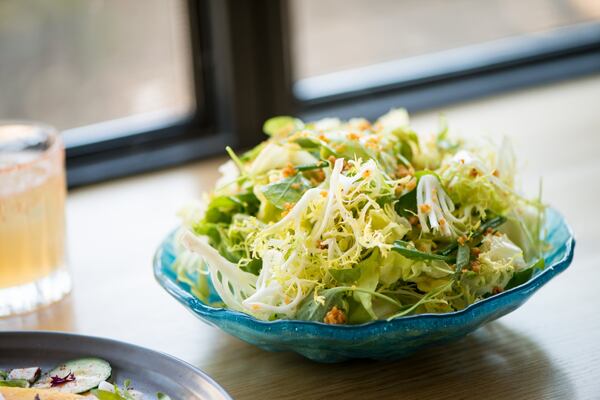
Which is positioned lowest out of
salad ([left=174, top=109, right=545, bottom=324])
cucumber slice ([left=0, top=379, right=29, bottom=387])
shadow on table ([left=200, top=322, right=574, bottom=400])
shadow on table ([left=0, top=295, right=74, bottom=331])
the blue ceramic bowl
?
shadow on table ([left=200, top=322, right=574, bottom=400])

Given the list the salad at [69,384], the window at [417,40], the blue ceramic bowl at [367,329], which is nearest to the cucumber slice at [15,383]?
the salad at [69,384]

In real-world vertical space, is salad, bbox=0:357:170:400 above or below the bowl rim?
below

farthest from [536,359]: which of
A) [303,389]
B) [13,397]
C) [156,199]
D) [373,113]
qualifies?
[373,113]

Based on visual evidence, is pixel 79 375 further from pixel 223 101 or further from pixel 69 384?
pixel 223 101

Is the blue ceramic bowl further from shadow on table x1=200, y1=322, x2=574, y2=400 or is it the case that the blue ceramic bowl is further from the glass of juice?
the glass of juice

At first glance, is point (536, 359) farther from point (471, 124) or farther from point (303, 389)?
point (471, 124)

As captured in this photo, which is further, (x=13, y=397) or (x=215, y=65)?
(x=215, y=65)

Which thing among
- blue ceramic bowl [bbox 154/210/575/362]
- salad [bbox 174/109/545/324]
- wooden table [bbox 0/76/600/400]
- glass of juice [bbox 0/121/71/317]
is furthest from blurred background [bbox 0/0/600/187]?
blue ceramic bowl [bbox 154/210/575/362]
